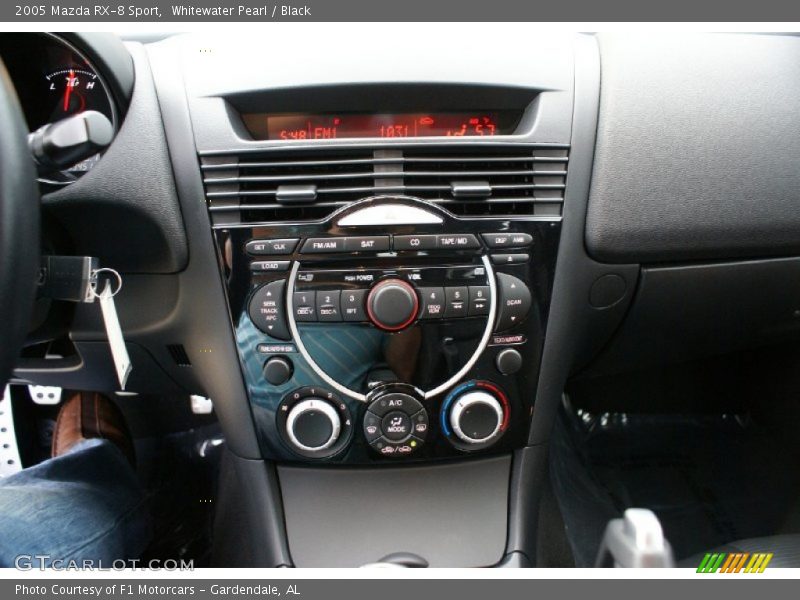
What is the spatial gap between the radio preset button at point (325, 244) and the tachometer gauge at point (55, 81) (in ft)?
1.12

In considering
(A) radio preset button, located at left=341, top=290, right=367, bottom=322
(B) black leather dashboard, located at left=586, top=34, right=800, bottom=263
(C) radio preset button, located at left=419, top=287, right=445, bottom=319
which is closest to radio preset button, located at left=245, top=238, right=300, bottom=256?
(A) radio preset button, located at left=341, top=290, right=367, bottom=322

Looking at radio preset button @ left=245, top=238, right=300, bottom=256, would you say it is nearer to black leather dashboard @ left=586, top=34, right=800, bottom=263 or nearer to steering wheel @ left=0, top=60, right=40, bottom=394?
steering wheel @ left=0, top=60, right=40, bottom=394

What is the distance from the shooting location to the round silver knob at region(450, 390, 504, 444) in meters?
1.05

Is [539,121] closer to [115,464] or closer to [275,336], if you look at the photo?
[275,336]

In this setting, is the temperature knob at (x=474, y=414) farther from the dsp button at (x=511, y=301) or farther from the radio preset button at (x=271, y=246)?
the radio preset button at (x=271, y=246)

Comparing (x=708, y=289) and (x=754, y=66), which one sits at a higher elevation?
(x=754, y=66)

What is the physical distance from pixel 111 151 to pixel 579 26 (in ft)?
2.51

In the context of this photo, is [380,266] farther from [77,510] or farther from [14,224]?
[77,510]

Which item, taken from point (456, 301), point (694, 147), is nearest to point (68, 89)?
point (456, 301)

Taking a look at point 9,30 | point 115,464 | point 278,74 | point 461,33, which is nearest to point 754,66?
point 461,33

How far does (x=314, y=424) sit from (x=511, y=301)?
38 cm

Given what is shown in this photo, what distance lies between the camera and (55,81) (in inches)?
37.8

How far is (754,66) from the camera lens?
1.09 metres

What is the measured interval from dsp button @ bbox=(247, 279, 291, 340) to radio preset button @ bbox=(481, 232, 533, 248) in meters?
0.33
